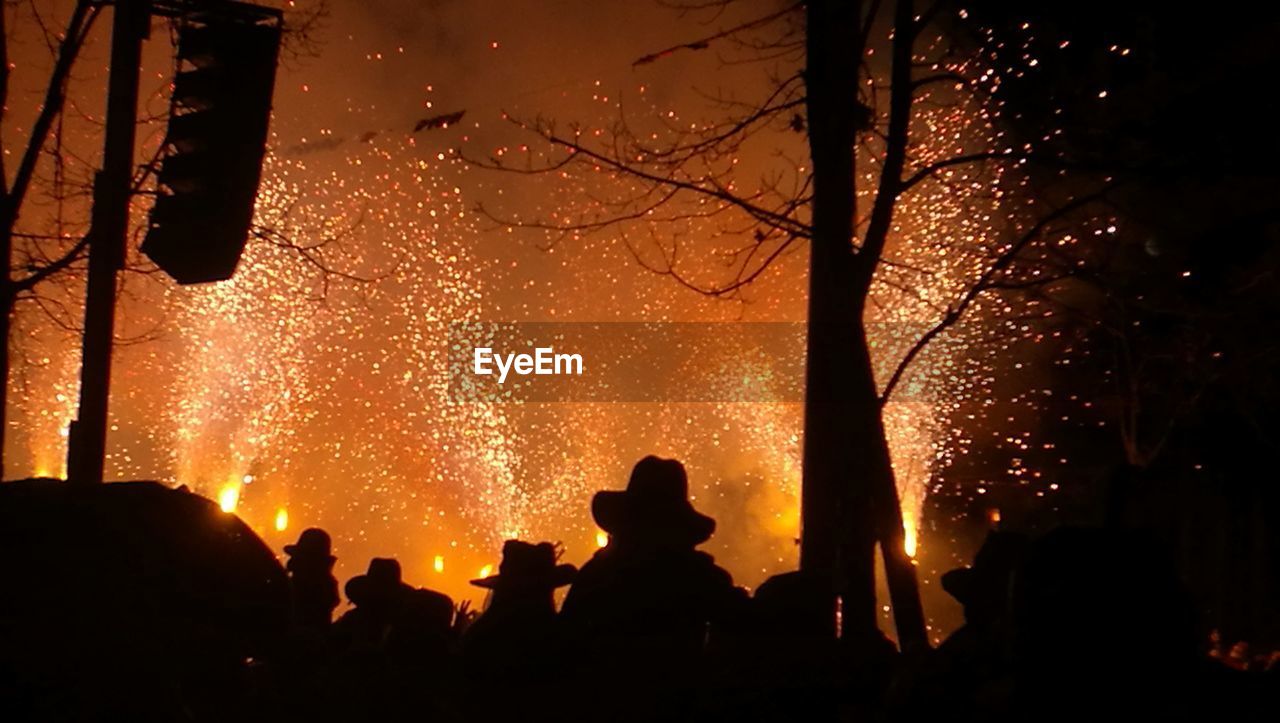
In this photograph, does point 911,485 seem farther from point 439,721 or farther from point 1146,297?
point 439,721

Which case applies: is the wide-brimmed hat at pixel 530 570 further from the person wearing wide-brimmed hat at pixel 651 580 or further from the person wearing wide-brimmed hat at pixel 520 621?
the person wearing wide-brimmed hat at pixel 651 580

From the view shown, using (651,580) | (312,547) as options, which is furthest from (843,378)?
(312,547)

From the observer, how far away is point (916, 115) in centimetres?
1455

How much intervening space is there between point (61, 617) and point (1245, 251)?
11442 mm

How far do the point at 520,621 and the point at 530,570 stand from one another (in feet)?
0.88

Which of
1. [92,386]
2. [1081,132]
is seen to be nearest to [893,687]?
[92,386]

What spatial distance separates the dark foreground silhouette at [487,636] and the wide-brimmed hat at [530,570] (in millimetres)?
11

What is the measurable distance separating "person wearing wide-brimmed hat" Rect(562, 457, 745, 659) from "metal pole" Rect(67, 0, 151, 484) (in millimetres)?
2966

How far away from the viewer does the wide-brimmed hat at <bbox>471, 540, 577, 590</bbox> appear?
17.0ft

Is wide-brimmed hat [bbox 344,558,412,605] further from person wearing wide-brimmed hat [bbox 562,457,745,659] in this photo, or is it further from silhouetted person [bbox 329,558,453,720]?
person wearing wide-brimmed hat [bbox 562,457,745,659]

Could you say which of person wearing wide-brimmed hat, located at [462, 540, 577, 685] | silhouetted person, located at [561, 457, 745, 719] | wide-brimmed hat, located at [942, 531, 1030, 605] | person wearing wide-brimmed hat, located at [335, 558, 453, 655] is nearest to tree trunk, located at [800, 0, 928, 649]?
silhouetted person, located at [561, 457, 745, 719]

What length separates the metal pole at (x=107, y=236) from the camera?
20.4ft

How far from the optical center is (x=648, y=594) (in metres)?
5.00

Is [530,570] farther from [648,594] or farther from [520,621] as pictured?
[648,594]
